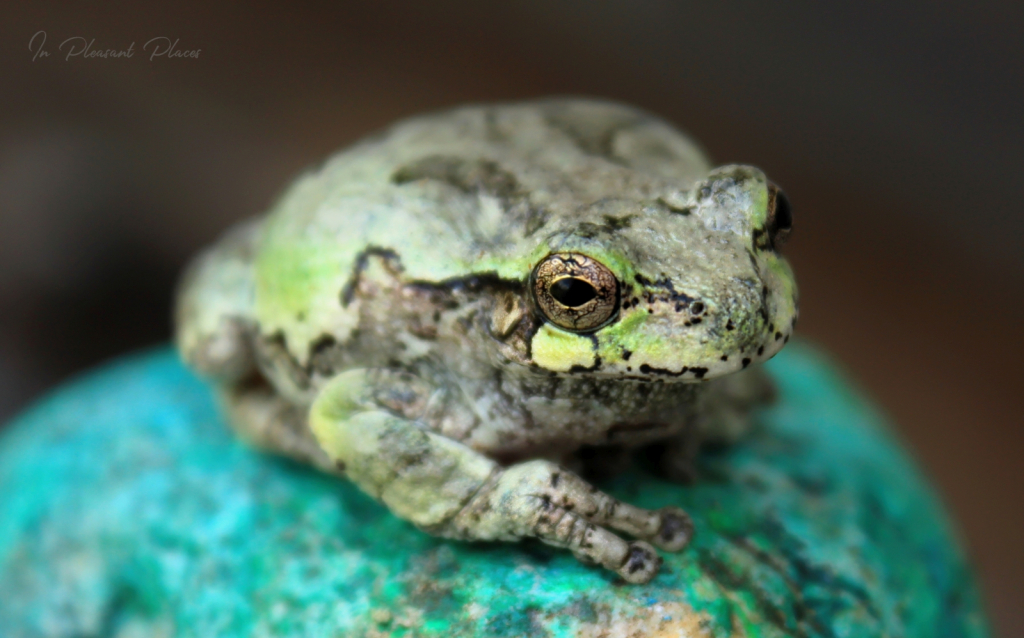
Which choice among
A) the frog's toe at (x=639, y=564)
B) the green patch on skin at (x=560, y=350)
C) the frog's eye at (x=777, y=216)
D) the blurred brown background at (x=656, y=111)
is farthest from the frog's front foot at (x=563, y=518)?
the blurred brown background at (x=656, y=111)

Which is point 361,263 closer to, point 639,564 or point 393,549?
point 393,549

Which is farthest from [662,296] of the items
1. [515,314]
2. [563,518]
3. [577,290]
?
[563,518]

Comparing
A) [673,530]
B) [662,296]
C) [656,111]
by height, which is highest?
[656,111]

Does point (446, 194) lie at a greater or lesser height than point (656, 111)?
lesser

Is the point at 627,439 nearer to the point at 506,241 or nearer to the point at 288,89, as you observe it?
the point at 506,241

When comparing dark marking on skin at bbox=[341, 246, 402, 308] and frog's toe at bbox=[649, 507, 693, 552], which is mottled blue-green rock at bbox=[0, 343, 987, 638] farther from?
dark marking on skin at bbox=[341, 246, 402, 308]

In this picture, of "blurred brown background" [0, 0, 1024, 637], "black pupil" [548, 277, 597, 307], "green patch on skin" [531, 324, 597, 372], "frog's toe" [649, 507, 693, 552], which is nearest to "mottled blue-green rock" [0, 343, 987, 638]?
"frog's toe" [649, 507, 693, 552]
